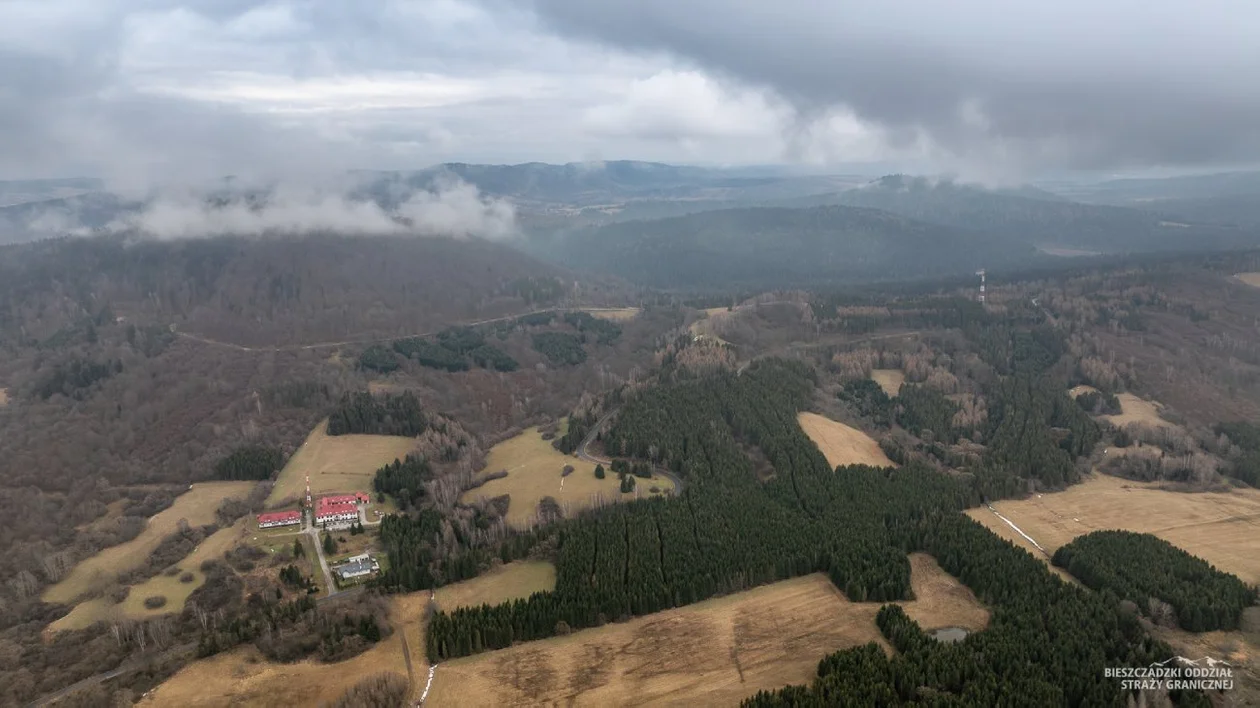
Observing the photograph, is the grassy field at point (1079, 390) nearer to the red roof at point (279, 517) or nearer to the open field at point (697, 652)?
the open field at point (697, 652)

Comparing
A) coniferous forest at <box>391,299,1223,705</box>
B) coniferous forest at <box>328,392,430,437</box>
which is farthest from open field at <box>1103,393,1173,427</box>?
coniferous forest at <box>328,392,430,437</box>

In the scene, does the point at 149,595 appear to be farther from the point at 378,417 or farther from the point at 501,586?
the point at 378,417

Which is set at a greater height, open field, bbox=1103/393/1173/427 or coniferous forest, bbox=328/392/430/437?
coniferous forest, bbox=328/392/430/437

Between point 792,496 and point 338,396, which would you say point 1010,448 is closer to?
point 792,496

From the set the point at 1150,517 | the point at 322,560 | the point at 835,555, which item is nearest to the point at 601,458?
the point at 322,560

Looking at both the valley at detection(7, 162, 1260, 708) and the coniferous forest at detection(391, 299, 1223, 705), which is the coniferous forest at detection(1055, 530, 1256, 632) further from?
the coniferous forest at detection(391, 299, 1223, 705)

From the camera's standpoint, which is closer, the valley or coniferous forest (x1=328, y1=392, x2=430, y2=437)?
the valley

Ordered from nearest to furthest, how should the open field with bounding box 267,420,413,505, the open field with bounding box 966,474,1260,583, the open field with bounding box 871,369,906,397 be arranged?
the open field with bounding box 966,474,1260,583, the open field with bounding box 267,420,413,505, the open field with bounding box 871,369,906,397
